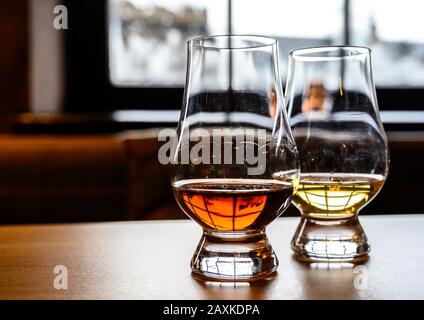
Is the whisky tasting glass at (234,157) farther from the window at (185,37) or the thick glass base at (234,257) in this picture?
the window at (185,37)

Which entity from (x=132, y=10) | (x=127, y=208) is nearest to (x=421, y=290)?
(x=127, y=208)

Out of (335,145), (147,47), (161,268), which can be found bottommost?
(161,268)

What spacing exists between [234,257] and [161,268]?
0.25 ft

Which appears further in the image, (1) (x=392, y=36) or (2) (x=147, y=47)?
(1) (x=392, y=36)

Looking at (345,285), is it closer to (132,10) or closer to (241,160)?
(241,160)

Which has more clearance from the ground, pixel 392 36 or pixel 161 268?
pixel 392 36

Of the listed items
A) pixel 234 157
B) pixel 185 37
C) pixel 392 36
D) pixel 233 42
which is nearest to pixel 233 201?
pixel 234 157

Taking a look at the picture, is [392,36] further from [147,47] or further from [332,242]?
[332,242]

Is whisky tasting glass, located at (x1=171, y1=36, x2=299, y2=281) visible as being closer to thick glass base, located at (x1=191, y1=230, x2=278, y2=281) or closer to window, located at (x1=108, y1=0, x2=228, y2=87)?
thick glass base, located at (x1=191, y1=230, x2=278, y2=281)

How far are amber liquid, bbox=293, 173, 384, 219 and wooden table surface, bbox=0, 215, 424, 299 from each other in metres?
0.05

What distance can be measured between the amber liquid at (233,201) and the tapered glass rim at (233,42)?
115 millimetres

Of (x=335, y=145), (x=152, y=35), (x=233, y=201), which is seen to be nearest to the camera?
(x=233, y=201)

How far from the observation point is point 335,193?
59cm
